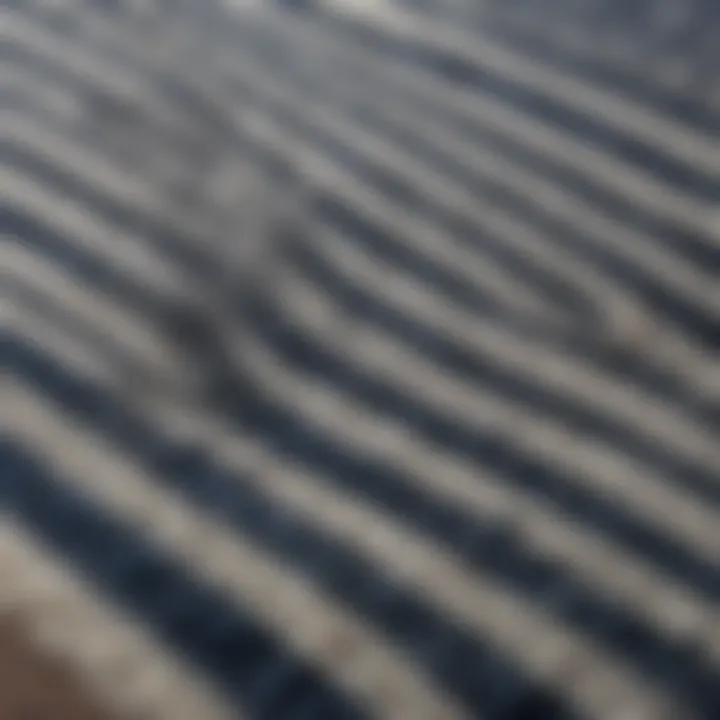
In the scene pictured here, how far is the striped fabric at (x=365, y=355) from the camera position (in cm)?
53

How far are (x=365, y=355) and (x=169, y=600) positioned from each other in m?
0.21

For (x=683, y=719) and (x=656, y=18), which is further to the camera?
(x=656, y=18)

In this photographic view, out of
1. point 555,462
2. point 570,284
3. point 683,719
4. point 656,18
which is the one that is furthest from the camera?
point 656,18

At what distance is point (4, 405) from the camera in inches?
24.3

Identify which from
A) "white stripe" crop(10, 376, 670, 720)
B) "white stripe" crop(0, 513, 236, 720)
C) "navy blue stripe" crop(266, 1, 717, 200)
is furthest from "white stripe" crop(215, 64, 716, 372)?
"white stripe" crop(0, 513, 236, 720)

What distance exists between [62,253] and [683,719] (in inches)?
19.0

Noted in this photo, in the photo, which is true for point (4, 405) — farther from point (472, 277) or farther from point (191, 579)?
point (472, 277)

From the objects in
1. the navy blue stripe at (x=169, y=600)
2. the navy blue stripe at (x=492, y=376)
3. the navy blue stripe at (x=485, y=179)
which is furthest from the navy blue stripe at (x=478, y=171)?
the navy blue stripe at (x=169, y=600)

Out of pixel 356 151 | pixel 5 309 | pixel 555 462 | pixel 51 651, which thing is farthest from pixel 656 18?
pixel 51 651

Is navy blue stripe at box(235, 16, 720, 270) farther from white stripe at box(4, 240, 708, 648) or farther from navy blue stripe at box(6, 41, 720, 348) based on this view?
white stripe at box(4, 240, 708, 648)

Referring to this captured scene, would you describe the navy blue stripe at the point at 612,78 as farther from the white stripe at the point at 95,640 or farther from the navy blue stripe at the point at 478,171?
the white stripe at the point at 95,640

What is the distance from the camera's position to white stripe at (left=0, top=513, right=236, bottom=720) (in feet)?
1.66

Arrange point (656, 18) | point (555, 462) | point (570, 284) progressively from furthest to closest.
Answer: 1. point (656, 18)
2. point (570, 284)
3. point (555, 462)

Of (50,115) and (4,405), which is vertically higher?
(50,115)
